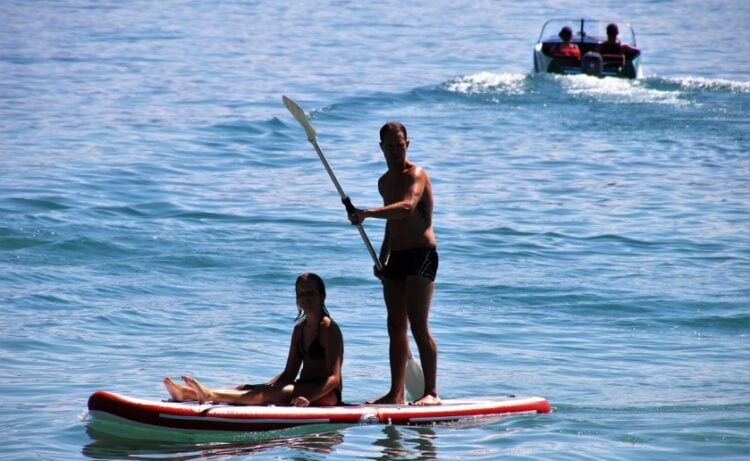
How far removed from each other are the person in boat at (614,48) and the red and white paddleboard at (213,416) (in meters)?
21.5

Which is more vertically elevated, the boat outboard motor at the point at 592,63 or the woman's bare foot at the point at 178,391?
the boat outboard motor at the point at 592,63

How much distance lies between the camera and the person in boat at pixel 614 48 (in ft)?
94.9

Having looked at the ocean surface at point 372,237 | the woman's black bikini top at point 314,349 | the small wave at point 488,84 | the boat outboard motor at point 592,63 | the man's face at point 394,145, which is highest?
the man's face at point 394,145

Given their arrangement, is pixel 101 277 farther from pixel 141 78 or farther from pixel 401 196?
pixel 141 78

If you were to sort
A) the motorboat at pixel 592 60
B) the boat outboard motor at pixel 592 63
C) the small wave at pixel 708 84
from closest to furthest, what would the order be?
the boat outboard motor at pixel 592 63 → the motorboat at pixel 592 60 → the small wave at pixel 708 84

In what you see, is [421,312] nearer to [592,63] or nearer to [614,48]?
[592,63]

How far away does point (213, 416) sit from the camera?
8.15 meters

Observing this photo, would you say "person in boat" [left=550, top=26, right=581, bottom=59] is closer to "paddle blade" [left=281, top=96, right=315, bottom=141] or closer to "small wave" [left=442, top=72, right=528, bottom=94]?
"small wave" [left=442, top=72, right=528, bottom=94]

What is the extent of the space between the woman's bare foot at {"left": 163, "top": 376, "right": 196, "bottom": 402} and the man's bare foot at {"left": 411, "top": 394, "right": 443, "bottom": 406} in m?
1.52

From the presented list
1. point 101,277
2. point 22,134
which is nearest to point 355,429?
point 101,277

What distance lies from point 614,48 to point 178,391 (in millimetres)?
22588

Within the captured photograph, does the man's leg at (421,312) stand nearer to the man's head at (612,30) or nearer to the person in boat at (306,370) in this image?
the person in boat at (306,370)

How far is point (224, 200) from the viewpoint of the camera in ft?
61.3

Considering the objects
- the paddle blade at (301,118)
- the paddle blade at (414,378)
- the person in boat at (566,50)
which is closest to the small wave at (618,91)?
the person in boat at (566,50)
